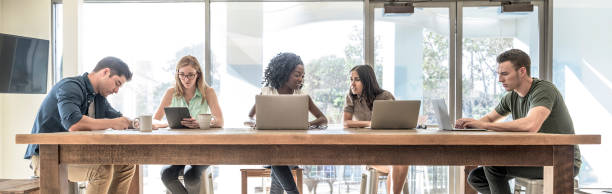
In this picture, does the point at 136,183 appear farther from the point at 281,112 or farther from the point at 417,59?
the point at 417,59

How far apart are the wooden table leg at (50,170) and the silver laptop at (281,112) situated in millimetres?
893

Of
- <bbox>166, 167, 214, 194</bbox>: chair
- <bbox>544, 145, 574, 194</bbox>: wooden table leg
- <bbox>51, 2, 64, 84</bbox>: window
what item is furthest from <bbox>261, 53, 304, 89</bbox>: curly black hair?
<bbox>51, 2, 64, 84</bbox>: window

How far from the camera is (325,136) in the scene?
1910mm

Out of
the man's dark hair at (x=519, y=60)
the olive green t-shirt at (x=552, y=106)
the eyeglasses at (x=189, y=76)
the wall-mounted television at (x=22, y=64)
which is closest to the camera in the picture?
the olive green t-shirt at (x=552, y=106)

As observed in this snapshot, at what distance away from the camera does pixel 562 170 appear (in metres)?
1.97

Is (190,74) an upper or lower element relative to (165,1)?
lower

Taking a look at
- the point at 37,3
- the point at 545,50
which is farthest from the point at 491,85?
the point at 37,3

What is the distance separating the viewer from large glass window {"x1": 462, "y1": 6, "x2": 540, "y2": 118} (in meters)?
4.50

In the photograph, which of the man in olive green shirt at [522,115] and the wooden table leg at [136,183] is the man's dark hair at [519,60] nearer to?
the man in olive green shirt at [522,115]

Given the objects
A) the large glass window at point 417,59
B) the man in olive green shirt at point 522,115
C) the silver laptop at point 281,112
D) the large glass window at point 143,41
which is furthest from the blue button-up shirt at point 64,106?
the large glass window at point 417,59

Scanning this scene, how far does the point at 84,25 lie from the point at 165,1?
803mm

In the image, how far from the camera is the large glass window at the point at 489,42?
4496 millimetres

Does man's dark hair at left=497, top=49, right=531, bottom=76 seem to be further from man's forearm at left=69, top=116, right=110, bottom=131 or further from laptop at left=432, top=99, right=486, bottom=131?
man's forearm at left=69, top=116, right=110, bottom=131

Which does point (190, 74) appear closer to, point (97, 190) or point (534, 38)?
point (97, 190)
